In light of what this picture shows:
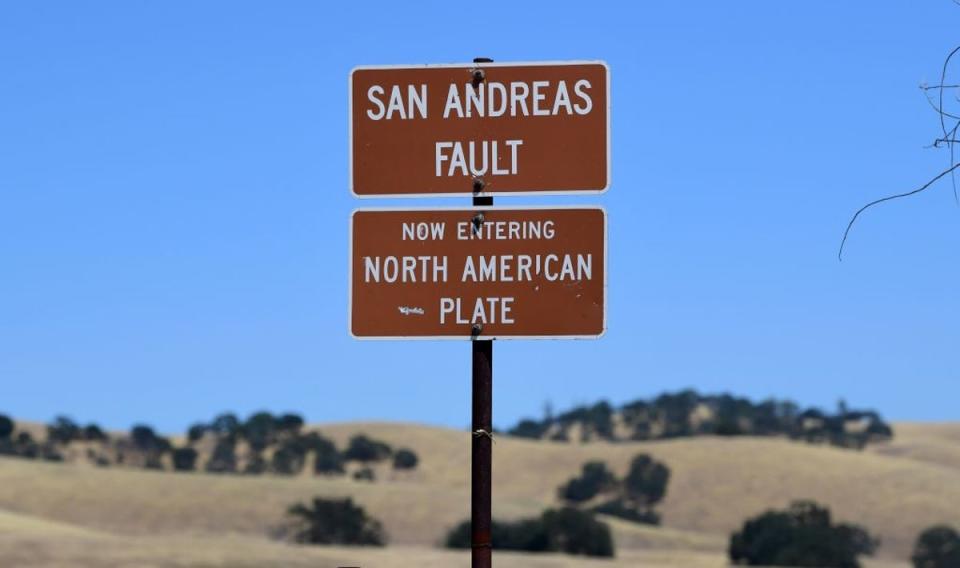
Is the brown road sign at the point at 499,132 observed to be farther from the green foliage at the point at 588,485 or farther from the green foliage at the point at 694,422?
the green foliage at the point at 694,422

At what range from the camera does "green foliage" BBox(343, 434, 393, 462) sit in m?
136

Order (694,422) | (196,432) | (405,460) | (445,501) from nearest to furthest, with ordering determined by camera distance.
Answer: (445,501) < (405,460) < (196,432) < (694,422)

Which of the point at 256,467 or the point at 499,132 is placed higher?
the point at 499,132

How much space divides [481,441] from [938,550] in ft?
267

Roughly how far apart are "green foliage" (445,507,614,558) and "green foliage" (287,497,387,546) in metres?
4.45

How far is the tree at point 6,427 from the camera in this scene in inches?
5726

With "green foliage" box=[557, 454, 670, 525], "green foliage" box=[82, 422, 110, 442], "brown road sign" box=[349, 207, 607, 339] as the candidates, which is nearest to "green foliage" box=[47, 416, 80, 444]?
"green foliage" box=[82, 422, 110, 442]

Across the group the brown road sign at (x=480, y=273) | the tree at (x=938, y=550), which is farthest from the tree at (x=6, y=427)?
the brown road sign at (x=480, y=273)

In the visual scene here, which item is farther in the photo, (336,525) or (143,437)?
(143,437)

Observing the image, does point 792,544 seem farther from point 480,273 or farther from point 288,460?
point 480,273

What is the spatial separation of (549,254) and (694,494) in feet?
369

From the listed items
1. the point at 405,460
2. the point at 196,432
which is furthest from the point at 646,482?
the point at 196,432

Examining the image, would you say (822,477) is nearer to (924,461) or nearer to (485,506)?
(924,461)

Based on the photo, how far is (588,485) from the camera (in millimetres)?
124250
